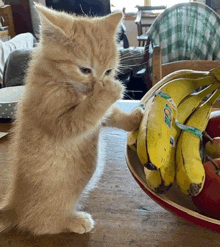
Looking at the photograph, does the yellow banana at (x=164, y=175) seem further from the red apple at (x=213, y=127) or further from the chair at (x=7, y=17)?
the chair at (x=7, y=17)

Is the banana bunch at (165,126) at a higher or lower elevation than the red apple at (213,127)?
higher

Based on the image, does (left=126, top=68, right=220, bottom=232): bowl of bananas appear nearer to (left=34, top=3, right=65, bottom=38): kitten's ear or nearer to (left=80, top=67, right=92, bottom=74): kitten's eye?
(left=80, top=67, right=92, bottom=74): kitten's eye

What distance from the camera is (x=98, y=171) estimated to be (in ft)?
2.64

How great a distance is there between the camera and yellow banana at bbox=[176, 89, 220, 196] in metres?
0.51

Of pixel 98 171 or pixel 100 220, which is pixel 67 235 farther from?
pixel 98 171

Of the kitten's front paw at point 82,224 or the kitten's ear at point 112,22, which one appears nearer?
the kitten's front paw at point 82,224

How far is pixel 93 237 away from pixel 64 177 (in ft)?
0.54

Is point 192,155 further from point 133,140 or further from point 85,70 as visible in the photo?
point 85,70

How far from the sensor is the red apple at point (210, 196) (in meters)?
0.52

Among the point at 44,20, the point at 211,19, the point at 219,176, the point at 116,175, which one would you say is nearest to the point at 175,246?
the point at 219,176

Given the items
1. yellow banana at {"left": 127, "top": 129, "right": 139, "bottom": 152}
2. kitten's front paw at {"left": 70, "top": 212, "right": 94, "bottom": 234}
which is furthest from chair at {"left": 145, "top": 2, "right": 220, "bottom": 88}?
kitten's front paw at {"left": 70, "top": 212, "right": 94, "bottom": 234}

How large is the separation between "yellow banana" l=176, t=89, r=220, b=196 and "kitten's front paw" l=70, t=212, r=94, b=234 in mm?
237

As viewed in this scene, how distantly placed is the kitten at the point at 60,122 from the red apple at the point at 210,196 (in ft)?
0.82

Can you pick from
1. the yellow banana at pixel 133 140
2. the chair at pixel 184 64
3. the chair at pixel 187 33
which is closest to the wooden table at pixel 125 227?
the yellow banana at pixel 133 140
